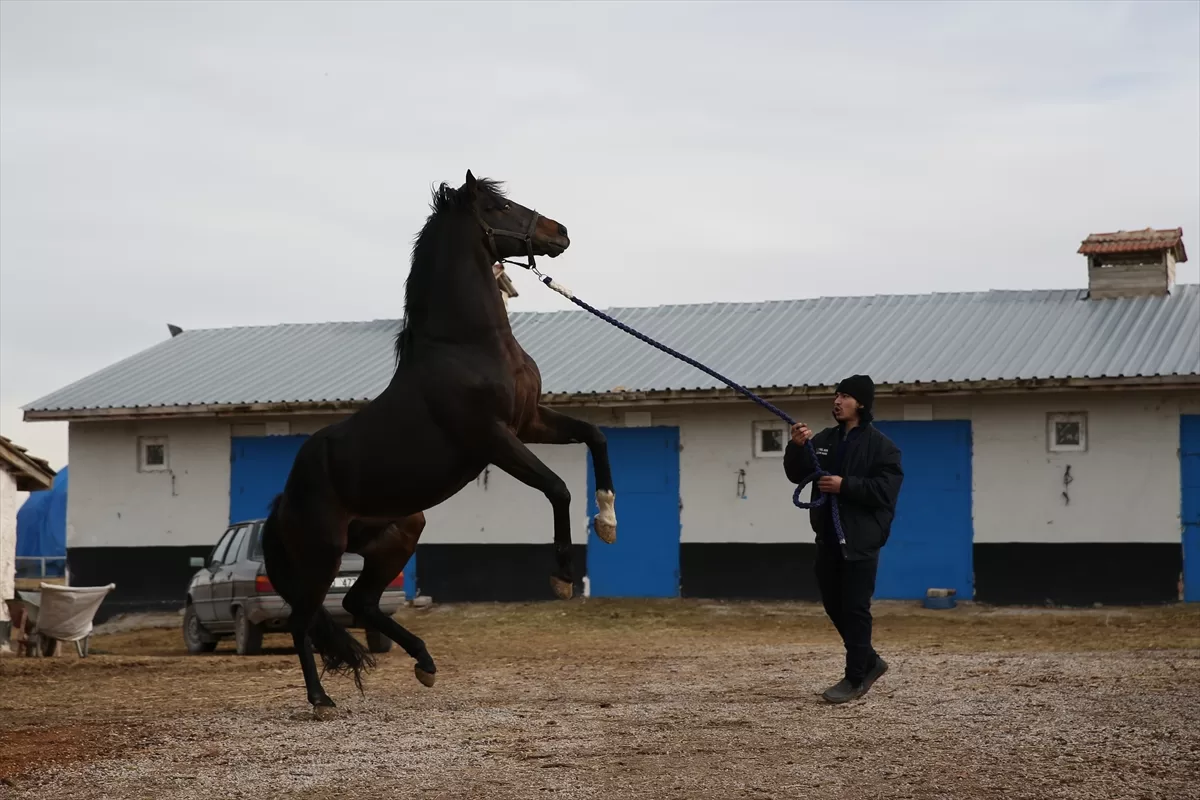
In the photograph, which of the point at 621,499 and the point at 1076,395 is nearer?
the point at 1076,395

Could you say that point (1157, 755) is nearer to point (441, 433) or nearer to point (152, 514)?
point (441, 433)

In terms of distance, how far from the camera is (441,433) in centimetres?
748

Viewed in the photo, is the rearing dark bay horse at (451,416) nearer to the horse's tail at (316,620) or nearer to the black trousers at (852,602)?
the horse's tail at (316,620)

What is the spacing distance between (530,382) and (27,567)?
31080 mm

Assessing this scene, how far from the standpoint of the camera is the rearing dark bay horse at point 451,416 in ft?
24.4

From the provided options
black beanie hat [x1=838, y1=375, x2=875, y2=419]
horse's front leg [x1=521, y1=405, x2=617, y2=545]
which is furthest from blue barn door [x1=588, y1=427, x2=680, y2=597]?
horse's front leg [x1=521, y1=405, x2=617, y2=545]

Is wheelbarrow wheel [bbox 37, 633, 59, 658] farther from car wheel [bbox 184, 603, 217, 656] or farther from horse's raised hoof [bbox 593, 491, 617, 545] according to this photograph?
horse's raised hoof [bbox 593, 491, 617, 545]

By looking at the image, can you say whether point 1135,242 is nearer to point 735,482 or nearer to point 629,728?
point 735,482

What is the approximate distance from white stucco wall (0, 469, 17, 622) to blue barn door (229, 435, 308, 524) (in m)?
7.09

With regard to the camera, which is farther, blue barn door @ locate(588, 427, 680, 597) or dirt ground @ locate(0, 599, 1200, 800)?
blue barn door @ locate(588, 427, 680, 597)

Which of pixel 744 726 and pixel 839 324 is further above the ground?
pixel 839 324

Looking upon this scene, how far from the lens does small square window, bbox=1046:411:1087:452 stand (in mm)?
20438

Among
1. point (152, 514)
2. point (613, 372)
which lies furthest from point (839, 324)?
point (152, 514)

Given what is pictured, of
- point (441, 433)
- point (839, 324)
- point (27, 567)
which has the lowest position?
point (27, 567)
